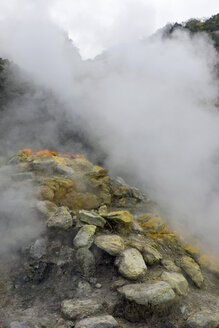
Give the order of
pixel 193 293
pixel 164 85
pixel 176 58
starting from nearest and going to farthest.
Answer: pixel 193 293
pixel 164 85
pixel 176 58

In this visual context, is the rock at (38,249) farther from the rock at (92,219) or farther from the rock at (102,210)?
the rock at (102,210)

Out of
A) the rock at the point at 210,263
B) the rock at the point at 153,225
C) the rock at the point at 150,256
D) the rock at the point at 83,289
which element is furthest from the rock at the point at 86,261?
the rock at the point at 210,263

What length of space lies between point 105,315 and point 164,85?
8259 mm

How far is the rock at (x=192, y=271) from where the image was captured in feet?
11.5

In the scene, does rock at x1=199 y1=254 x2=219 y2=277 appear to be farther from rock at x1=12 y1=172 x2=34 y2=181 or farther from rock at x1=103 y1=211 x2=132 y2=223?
rock at x1=12 y1=172 x2=34 y2=181

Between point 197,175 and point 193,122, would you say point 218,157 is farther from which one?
point 193,122

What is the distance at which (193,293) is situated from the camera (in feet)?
10.8

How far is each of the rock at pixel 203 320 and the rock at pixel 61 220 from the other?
6.27 ft

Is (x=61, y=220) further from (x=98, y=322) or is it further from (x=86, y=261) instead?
(x=98, y=322)

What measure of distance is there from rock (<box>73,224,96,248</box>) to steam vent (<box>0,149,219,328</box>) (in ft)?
0.04

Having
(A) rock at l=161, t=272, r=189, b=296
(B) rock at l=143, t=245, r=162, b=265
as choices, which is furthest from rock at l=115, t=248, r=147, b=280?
(A) rock at l=161, t=272, r=189, b=296

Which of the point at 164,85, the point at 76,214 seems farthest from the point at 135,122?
the point at 76,214

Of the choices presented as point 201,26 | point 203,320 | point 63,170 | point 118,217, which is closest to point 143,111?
point 63,170

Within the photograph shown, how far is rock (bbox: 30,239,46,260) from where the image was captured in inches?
139
